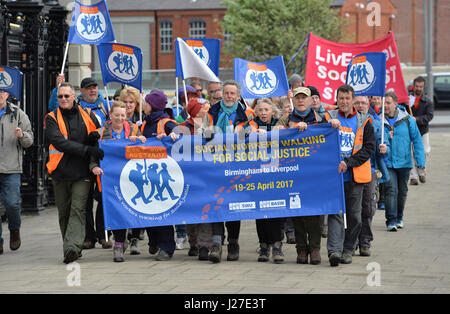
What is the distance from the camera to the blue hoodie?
39.9 feet

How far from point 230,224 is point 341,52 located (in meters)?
3.88

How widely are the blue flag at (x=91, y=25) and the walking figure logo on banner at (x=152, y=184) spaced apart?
9.84 ft

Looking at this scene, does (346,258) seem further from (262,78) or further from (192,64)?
(192,64)

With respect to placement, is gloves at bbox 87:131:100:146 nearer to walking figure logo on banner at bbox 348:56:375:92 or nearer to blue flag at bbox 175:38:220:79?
blue flag at bbox 175:38:220:79

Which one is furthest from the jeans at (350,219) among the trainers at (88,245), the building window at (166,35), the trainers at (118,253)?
the building window at (166,35)

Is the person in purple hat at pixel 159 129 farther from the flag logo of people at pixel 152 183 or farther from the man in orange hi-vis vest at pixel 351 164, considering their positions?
the man in orange hi-vis vest at pixel 351 164

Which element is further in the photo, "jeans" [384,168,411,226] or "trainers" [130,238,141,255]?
"jeans" [384,168,411,226]

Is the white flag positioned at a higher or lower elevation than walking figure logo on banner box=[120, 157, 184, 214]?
higher

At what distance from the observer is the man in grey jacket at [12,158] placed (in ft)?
35.0

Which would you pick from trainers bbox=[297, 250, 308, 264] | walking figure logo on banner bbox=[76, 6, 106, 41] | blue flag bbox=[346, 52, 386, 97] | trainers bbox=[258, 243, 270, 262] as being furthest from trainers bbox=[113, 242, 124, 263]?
walking figure logo on banner bbox=[76, 6, 106, 41]

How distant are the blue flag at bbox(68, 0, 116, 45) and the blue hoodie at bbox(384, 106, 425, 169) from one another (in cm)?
405

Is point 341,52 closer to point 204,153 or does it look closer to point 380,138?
point 380,138

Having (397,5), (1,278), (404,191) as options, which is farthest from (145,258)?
(397,5)

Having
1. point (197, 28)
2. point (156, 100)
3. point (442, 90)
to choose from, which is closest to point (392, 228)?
point (156, 100)
